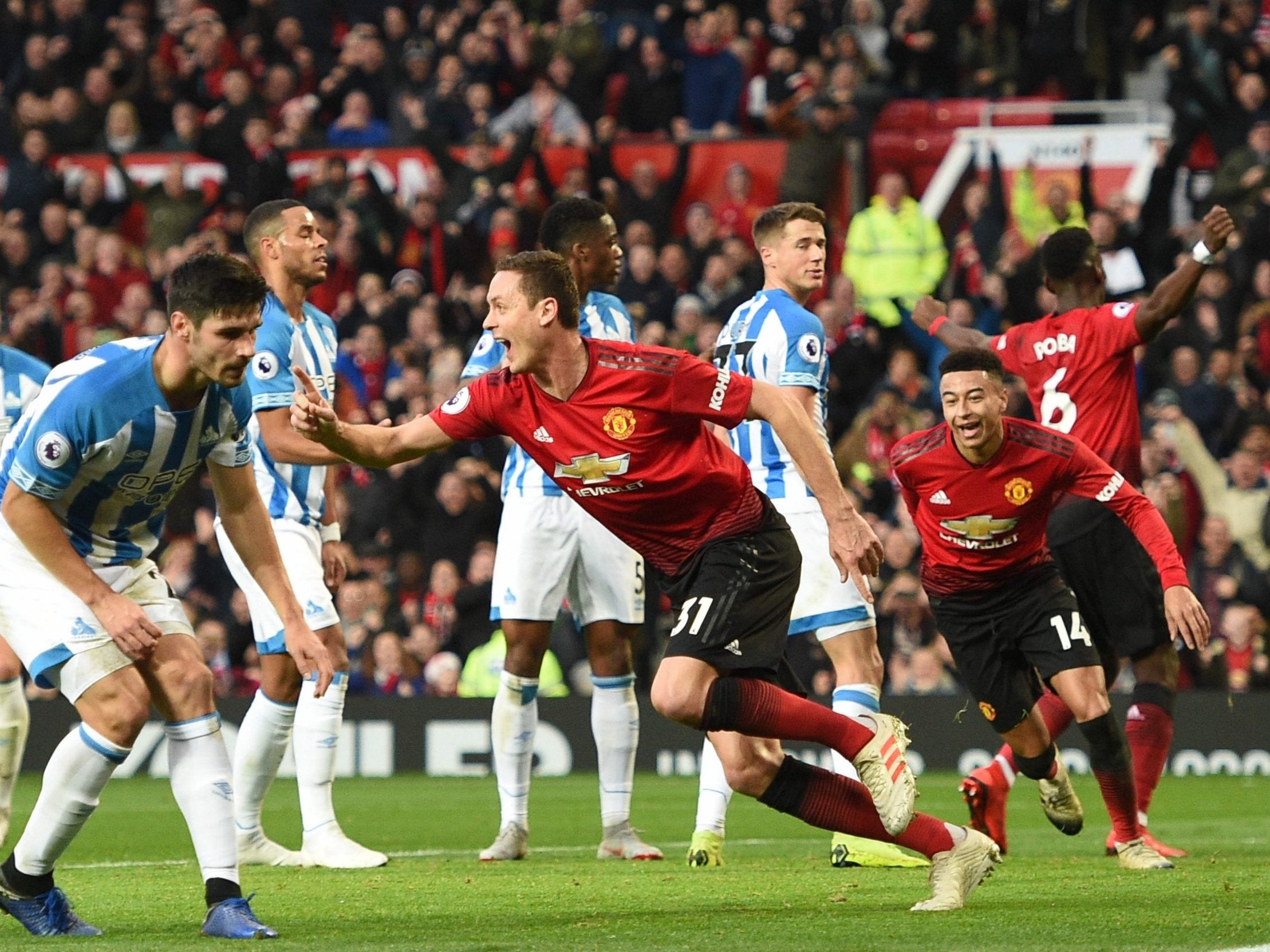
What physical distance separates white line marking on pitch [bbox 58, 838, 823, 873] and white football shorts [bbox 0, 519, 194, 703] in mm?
2464

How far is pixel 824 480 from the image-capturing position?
5.89 metres

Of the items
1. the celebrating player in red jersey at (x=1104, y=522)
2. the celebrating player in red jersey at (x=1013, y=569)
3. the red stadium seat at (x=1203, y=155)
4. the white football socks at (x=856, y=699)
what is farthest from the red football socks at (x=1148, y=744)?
the red stadium seat at (x=1203, y=155)

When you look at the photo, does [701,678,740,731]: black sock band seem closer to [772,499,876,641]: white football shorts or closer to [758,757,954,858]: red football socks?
[758,757,954,858]: red football socks

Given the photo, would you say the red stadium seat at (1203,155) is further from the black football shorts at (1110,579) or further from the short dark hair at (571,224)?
the short dark hair at (571,224)

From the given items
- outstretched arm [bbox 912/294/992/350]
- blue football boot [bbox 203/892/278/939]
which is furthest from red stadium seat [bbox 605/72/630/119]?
blue football boot [bbox 203/892/278/939]

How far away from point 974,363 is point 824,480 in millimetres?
2044

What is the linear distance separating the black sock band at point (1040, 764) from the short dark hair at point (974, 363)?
5.16 ft

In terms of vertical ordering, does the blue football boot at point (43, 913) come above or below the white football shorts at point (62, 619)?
below

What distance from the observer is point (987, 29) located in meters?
18.1

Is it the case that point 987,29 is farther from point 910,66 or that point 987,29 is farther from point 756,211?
point 756,211

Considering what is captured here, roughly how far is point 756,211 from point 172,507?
562cm

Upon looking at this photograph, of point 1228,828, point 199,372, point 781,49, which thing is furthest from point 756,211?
point 199,372

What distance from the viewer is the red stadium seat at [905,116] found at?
17672 mm

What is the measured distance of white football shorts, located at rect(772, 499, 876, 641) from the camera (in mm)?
8211
